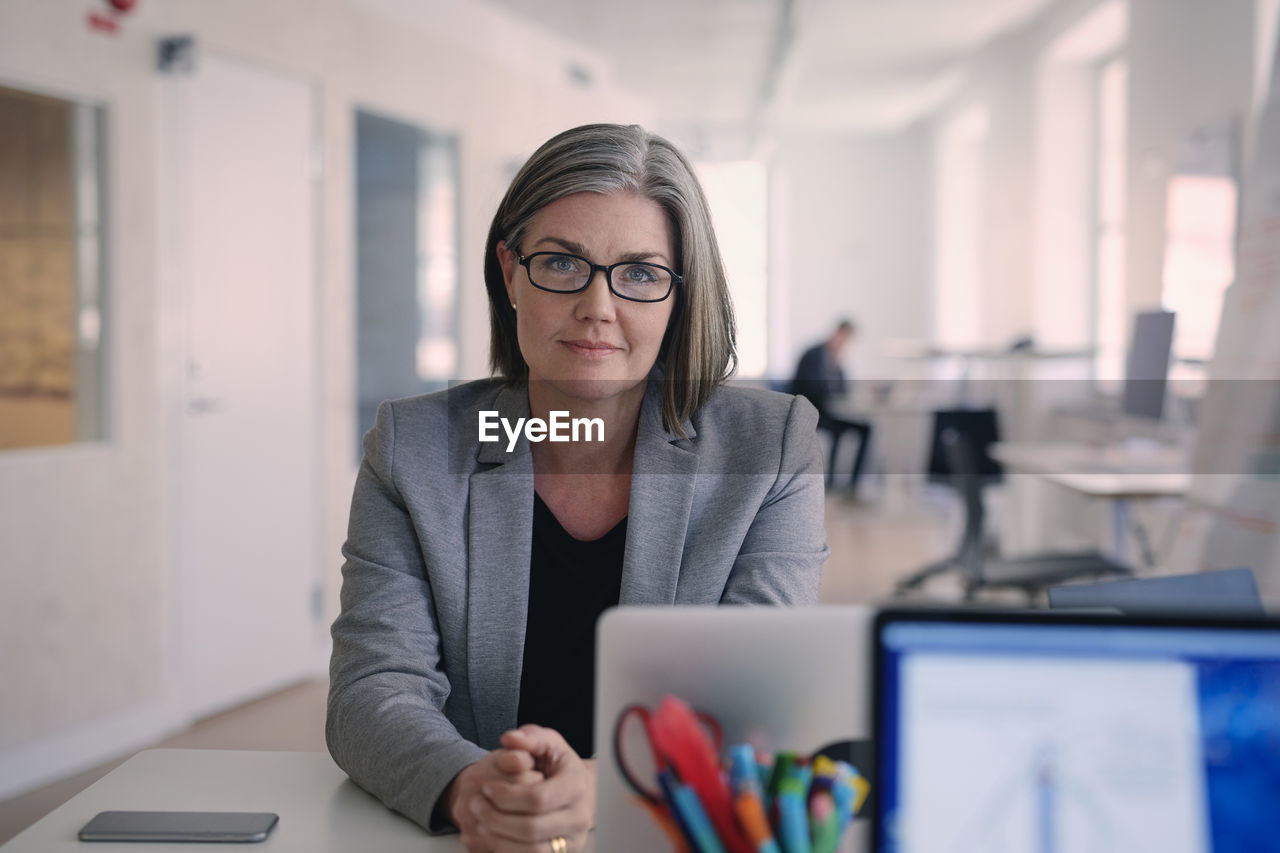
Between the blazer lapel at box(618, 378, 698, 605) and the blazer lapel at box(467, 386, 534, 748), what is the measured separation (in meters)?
0.13

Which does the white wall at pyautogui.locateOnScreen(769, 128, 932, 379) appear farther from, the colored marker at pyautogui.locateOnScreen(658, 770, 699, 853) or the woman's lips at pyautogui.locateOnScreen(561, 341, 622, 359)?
the colored marker at pyautogui.locateOnScreen(658, 770, 699, 853)

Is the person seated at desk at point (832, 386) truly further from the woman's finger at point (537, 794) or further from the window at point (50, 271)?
the woman's finger at point (537, 794)

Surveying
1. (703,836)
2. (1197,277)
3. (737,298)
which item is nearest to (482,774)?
(703,836)

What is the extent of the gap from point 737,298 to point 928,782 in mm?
1026

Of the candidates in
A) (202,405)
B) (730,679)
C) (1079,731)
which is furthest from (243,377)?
(1079,731)

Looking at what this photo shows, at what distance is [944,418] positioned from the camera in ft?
18.4

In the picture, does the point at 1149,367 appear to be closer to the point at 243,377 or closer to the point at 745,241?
the point at 745,241

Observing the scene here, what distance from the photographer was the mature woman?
134cm

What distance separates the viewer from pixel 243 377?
434 cm

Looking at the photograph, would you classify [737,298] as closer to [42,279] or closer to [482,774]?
[482,774]

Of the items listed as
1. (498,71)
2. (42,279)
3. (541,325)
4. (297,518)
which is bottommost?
(297,518)

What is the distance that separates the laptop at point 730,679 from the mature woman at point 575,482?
0.47 meters

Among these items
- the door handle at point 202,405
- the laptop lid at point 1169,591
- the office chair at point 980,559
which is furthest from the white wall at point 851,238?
the laptop lid at point 1169,591

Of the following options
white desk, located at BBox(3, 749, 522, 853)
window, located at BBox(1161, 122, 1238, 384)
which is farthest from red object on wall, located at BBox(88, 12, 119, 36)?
window, located at BBox(1161, 122, 1238, 384)
